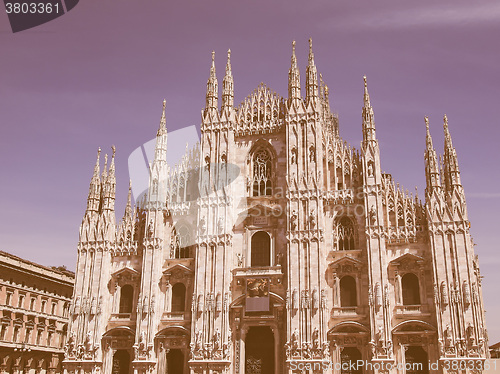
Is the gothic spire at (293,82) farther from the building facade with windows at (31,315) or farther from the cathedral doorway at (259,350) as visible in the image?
the building facade with windows at (31,315)

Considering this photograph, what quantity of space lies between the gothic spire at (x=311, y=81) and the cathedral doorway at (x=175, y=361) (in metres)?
22.4

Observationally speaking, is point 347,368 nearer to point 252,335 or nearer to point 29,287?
point 252,335

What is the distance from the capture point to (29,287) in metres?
55.5

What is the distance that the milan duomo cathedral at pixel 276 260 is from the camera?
38.0 m

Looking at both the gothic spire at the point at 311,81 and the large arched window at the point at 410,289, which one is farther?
the gothic spire at the point at 311,81

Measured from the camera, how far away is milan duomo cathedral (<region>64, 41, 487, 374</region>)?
125 ft

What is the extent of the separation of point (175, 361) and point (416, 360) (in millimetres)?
17387

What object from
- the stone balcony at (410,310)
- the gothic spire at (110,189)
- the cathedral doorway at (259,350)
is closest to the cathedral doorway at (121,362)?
the cathedral doorway at (259,350)

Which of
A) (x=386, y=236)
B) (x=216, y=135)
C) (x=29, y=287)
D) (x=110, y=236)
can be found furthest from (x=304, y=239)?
(x=29, y=287)

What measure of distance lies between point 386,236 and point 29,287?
118ft

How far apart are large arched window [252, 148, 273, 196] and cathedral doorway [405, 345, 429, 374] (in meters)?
15.8

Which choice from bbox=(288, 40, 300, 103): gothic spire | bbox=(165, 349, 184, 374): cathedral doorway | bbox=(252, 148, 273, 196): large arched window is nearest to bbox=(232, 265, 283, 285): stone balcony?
bbox=(252, 148, 273, 196): large arched window

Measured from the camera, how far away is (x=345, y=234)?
41.9 m

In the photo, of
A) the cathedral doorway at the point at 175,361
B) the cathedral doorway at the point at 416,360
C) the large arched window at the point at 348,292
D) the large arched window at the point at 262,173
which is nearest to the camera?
the cathedral doorway at the point at 416,360
